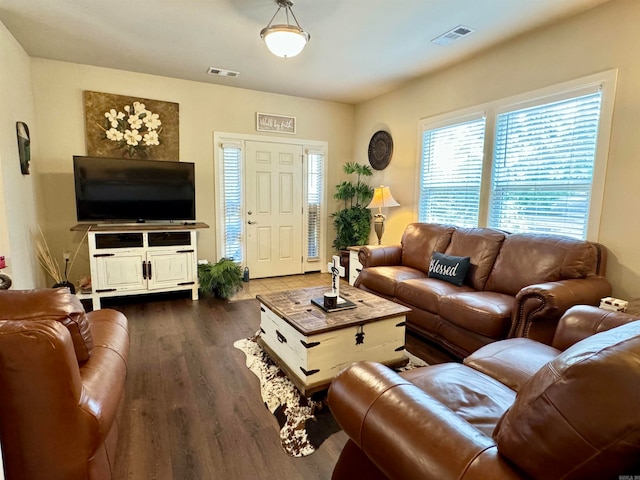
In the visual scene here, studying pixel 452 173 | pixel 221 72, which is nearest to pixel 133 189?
pixel 221 72

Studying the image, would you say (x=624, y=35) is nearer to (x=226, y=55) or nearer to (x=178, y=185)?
(x=226, y=55)

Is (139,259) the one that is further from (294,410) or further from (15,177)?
(294,410)

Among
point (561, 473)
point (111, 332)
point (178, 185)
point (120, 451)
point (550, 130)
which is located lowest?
point (120, 451)

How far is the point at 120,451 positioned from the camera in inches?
66.2

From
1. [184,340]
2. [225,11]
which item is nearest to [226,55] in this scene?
[225,11]

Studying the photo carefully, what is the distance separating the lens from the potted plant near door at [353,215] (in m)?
5.12

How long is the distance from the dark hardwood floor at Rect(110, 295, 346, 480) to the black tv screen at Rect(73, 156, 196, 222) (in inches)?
56.1

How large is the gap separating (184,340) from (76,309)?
1.75 meters

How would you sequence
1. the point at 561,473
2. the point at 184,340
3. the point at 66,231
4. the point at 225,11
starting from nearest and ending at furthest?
the point at 561,473
the point at 225,11
the point at 184,340
the point at 66,231

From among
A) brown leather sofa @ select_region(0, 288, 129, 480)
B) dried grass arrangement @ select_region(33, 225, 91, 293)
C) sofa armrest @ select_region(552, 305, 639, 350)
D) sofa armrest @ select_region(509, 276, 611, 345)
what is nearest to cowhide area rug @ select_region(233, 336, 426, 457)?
sofa armrest @ select_region(509, 276, 611, 345)

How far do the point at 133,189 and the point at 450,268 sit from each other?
3506mm

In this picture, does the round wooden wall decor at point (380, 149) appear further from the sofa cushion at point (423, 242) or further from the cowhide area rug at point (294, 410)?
the cowhide area rug at point (294, 410)

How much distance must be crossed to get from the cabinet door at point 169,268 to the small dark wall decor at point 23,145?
4.45 feet

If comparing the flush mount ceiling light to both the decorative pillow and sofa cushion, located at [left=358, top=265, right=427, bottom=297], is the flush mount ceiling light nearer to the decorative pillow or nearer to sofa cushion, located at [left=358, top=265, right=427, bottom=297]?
sofa cushion, located at [left=358, top=265, right=427, bottom=297]
